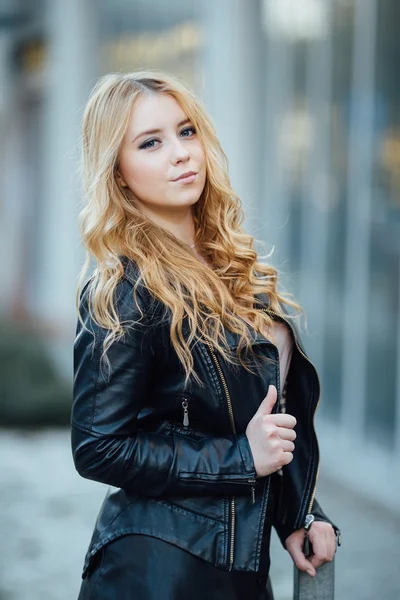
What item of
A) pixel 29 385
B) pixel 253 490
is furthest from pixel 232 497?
pixel 29 385

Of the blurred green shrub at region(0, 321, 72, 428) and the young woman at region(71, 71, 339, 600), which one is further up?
the young woman at region(71, 71, 339, 600)

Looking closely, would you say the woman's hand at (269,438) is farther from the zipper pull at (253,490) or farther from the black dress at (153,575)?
the black dress at (153,575)

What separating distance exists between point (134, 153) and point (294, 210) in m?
6.22

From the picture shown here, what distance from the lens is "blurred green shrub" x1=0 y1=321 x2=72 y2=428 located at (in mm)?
9492

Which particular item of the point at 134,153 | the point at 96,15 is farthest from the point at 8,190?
the point at 134,153

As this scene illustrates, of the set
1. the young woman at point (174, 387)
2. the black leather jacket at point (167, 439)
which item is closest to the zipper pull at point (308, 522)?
the young woman at point (174, 387)

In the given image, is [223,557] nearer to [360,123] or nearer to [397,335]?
[397,335]

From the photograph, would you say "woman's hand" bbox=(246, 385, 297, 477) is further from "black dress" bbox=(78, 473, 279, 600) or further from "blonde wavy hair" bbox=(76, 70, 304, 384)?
"black dress" bbox=(78, 473, 279, 600)

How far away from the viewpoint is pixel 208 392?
86.0 inches

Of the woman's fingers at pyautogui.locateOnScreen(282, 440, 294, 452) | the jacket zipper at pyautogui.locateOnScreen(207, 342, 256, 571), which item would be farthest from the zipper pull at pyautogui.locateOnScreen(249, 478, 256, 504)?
the woman's fingers at pyautogui.locateOnScreen(282, 440, 294, 452)

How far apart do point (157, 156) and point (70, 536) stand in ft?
13.2

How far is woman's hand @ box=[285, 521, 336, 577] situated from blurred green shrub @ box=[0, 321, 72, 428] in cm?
727

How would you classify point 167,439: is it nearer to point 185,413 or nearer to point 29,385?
point 185,413

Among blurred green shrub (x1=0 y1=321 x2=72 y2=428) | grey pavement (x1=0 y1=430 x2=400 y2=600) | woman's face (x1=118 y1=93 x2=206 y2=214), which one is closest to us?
woman's face (x1=118 y1=93 x2=206 y2=214)
